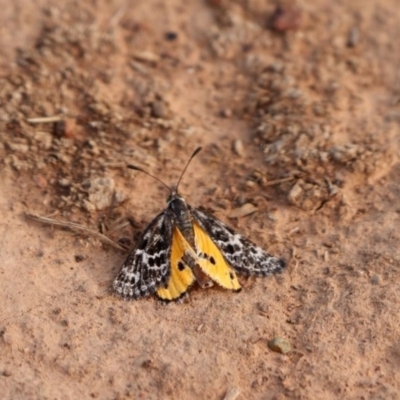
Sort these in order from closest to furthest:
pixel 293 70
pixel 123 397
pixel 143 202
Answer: pixel 123 397, pixel 143 202, pixel 293 70

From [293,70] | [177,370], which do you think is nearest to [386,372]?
[177,370]

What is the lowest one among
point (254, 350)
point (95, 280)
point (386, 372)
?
point (95, 280)

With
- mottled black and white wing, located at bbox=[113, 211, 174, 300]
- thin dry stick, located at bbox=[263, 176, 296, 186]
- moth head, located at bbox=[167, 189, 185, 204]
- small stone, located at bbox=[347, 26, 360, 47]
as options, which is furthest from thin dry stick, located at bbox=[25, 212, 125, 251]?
small stone, located at bbox=[347, 26, 360, 47]

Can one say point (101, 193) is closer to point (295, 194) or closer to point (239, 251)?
point (239, 251)

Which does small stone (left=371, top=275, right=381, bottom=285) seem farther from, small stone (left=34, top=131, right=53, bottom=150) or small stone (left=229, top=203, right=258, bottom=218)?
small stone (left=34, top=131, right=53, bottom=150)

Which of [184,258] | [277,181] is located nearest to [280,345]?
[184,258]

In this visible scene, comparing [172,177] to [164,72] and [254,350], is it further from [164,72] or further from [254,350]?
[254,350]
